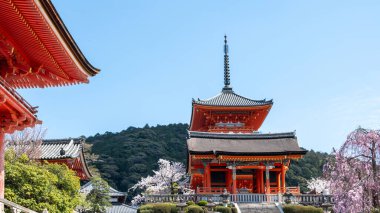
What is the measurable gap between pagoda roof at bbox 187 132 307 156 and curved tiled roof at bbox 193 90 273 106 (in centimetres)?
578

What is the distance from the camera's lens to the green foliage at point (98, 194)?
37844mm

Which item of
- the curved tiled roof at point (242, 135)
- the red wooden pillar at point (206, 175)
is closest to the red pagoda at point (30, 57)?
the red wooden pillar at point (206, 175)

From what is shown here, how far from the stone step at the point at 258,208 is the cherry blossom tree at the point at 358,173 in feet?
38.7

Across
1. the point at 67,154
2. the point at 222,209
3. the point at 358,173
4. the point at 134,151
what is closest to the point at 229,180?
the point at 222,209

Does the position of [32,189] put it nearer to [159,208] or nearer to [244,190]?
[159,208]

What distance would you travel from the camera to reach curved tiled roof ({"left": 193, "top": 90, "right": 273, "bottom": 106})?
142 feet

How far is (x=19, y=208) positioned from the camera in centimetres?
1070

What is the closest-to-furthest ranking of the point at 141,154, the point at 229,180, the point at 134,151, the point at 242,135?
1. the point at 229,180
2. the point at 242,135
3. the point at 141,154
4. the point at 134,151

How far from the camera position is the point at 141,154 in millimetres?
85625

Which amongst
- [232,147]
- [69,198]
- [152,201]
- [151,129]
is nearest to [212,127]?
[232,147]

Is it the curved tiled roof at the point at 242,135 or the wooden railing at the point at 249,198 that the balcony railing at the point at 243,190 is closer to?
the wooden railing at the point at 249,198

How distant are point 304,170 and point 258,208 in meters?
48.2

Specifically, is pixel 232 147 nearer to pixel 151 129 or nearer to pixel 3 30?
pixel 3 30

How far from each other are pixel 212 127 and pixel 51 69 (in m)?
30.7
